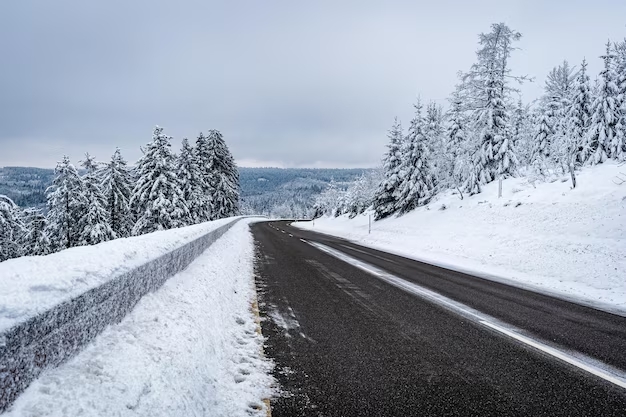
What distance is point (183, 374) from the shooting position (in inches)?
132

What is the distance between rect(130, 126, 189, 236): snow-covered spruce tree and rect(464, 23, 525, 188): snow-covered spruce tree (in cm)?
2534

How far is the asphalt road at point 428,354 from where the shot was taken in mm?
3346

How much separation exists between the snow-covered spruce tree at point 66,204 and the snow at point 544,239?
82.9 ft

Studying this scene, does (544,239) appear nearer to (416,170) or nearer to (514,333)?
(514,333)

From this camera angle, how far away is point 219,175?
166ft

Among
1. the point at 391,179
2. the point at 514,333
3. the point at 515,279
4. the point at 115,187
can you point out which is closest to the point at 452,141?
the point at 391,179

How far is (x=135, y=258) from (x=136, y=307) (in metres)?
0.61

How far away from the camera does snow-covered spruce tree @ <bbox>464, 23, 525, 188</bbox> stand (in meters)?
26.2

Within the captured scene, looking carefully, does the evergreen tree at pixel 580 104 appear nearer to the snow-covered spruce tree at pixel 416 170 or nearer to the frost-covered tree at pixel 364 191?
the snow-covered spruce tree at pixel 416 170

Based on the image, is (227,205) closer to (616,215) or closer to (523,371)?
(616,215)

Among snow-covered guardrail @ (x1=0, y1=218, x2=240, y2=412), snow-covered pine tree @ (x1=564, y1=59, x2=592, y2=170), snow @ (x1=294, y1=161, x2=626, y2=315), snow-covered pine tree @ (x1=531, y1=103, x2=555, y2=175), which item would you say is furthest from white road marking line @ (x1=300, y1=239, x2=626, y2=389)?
snow-covered pine tree @ (x1=531, y1=103, x2=555, y2=175)

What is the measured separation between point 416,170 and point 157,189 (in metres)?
23.3

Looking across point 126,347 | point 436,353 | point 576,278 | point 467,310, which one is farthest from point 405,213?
point 126,347

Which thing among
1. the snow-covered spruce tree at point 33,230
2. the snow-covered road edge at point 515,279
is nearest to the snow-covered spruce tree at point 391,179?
the snow-covered road edge at point 515,279
